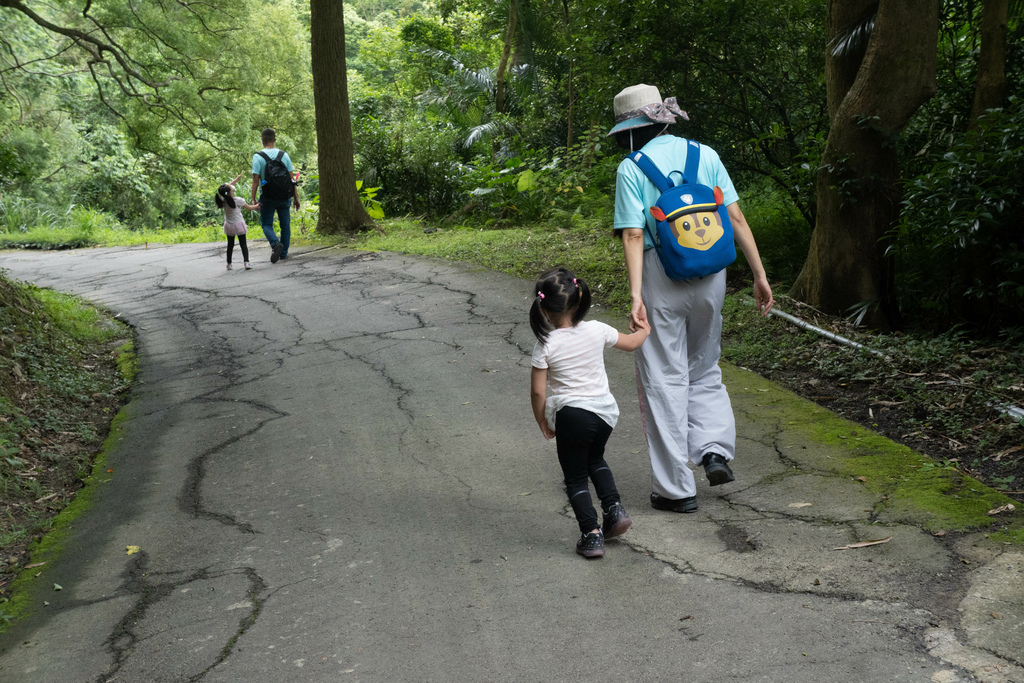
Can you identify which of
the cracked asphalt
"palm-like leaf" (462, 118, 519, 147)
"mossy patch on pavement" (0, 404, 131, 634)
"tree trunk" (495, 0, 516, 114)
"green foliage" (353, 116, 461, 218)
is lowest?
"mossy patch on pavement" (0, 404, 131, 634)

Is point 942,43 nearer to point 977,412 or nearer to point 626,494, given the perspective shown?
point 977,412

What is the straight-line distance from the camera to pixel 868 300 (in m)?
6.80

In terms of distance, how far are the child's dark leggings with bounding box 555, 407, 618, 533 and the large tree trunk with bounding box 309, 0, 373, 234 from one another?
11.2 metres

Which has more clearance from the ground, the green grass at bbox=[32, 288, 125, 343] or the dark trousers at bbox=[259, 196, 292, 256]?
the dark trousers at bbox=[259, 196, 292, 256]

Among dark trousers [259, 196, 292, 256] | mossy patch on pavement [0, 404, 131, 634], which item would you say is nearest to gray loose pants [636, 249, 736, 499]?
mossy patch on pavement [0, 404, 131, 634]

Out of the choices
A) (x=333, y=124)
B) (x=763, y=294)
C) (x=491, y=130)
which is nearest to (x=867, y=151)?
(x=763, y=294)

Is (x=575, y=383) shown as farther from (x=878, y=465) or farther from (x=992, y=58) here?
(x=992, y=58)

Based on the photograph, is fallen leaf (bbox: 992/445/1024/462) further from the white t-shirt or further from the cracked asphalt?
the white t-shirt

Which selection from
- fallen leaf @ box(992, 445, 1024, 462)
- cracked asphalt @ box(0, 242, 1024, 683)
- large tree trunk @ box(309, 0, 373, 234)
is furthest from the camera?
large tree trunk @ box(309, 0, 373, 234)

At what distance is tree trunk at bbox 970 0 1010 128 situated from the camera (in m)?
6.04

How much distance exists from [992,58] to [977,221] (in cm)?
157

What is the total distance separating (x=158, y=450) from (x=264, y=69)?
17.4 m

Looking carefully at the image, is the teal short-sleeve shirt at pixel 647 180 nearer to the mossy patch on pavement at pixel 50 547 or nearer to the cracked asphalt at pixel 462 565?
the cracked asphalt at pixel 462 565

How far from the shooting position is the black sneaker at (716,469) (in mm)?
3844
